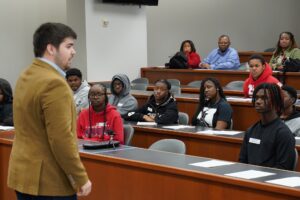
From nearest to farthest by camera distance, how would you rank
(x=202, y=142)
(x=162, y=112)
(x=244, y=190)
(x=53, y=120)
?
1. (x=53, y=120)
2. (x=244, y=190)
3. (x=202, y=142)
4. (x=162, y=112)

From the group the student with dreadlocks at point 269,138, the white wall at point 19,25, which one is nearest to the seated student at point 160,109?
the student with dreadlocks at point 269,138

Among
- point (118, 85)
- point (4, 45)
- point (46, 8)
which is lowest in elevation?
point (118, 85)

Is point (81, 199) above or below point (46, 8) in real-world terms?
below

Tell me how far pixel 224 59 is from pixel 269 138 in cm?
555

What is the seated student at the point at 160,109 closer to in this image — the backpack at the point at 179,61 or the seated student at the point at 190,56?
the backpack at the point at 179,61

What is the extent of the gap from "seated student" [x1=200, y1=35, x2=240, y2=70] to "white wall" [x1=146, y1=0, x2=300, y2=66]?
1.88 metres

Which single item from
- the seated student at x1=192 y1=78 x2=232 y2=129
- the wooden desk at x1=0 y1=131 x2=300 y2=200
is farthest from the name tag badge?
the seated student at x1=192 y1=78 x2=232 y2=129

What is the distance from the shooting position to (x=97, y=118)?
196 inches

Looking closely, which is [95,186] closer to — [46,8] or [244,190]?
[244,190]

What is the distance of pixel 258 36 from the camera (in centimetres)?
1325

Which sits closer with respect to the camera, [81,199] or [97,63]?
[81,199]

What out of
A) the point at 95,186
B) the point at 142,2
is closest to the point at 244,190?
the point at 95,186

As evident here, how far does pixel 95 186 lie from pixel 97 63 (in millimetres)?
5338

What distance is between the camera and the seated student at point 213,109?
535cm
